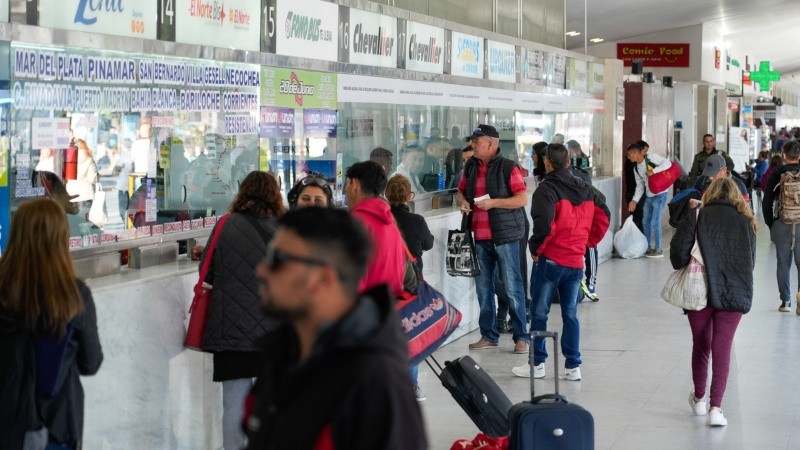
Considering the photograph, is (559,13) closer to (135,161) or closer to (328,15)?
(328,15)

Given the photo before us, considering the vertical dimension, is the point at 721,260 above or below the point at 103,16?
below

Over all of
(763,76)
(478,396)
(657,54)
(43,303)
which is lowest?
(478,396)

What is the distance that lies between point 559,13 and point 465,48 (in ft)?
16.2

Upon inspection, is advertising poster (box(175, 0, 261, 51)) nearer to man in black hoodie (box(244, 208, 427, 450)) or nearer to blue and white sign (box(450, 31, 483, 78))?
blue and white sign (box(450, 31, 483, 78))

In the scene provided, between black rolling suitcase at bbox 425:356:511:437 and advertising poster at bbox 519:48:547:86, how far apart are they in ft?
25.3

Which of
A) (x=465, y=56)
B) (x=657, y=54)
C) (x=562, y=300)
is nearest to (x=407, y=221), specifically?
(x=562, y=300)

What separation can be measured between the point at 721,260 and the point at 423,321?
7.21 ft

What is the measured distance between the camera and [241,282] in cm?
562

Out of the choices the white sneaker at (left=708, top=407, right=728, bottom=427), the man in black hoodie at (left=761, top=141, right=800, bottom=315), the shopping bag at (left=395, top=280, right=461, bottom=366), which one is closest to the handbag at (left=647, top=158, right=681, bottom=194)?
the man in black hoodie at (left=761, top=141, right=800, bottom=315)

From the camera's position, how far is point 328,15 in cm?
884

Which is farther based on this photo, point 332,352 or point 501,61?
point 501,61

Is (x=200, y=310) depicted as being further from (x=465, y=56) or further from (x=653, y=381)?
(x=465, y=56)

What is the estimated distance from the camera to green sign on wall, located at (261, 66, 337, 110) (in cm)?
795

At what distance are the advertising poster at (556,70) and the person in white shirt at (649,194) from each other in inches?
68.5
